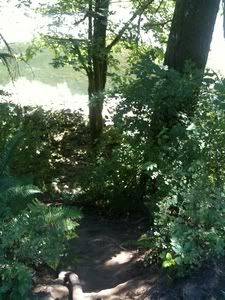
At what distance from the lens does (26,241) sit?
3475 millimetres

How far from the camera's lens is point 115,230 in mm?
6121

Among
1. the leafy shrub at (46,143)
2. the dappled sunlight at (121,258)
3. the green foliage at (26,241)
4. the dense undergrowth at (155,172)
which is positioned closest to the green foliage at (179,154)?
the dense undergrowth at (155,172)

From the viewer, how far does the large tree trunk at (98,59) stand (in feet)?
28.8

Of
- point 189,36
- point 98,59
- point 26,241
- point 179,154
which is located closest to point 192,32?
point 189,36

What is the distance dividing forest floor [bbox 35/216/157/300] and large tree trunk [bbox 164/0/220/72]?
7.49ft

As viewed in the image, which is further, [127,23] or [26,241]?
[127,23]

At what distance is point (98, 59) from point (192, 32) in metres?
4.01

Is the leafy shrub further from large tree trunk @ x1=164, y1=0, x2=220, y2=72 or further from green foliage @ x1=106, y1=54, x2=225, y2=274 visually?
large tree trunk @ x1=164, y1=0, x2=220, y2=72

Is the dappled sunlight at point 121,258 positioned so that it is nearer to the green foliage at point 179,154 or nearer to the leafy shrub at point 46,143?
the green foliage at point 179,154

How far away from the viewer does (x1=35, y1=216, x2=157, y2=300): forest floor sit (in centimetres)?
409

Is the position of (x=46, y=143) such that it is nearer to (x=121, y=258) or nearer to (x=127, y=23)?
(x=127, y=23)

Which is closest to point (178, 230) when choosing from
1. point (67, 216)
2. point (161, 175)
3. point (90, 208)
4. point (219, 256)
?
point (219, 256)

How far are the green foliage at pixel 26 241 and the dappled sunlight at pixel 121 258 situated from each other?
1446mm


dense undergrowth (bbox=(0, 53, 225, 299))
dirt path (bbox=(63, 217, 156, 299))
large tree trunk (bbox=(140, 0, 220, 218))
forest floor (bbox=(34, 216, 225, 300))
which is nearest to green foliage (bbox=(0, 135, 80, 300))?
dense undergrowth (bbox=(0, 53, 225, 299))
